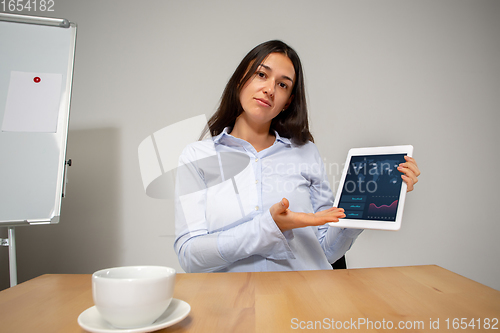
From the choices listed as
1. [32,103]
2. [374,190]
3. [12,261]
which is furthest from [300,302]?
[32,103]

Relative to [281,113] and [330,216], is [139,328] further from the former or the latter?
Result: [281,113]

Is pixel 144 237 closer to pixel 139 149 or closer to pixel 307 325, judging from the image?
pixel 139 149

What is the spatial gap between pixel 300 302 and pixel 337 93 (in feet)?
5.24

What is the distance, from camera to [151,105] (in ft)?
6.23

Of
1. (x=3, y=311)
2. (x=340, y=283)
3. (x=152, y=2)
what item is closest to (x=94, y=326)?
(x=3, y=311)

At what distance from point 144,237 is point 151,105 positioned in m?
0.76

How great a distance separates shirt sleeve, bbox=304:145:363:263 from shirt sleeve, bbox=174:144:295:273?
20 centimetres

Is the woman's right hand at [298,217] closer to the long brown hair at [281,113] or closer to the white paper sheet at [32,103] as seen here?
the long brown hair at [281,113]

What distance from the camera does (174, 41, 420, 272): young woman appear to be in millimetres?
970

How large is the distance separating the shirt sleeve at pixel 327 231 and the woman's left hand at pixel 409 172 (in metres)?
0.26

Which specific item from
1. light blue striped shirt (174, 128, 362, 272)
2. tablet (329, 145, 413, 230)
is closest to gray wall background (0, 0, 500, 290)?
light blue striped shirt (174, 128, 362, 272)

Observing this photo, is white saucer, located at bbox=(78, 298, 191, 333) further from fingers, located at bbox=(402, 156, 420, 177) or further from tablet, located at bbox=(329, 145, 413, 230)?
fingers, located at bbox=(402, 156, 420, 177)

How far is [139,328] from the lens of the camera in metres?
0.38

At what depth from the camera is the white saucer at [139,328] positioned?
1.22 ft
